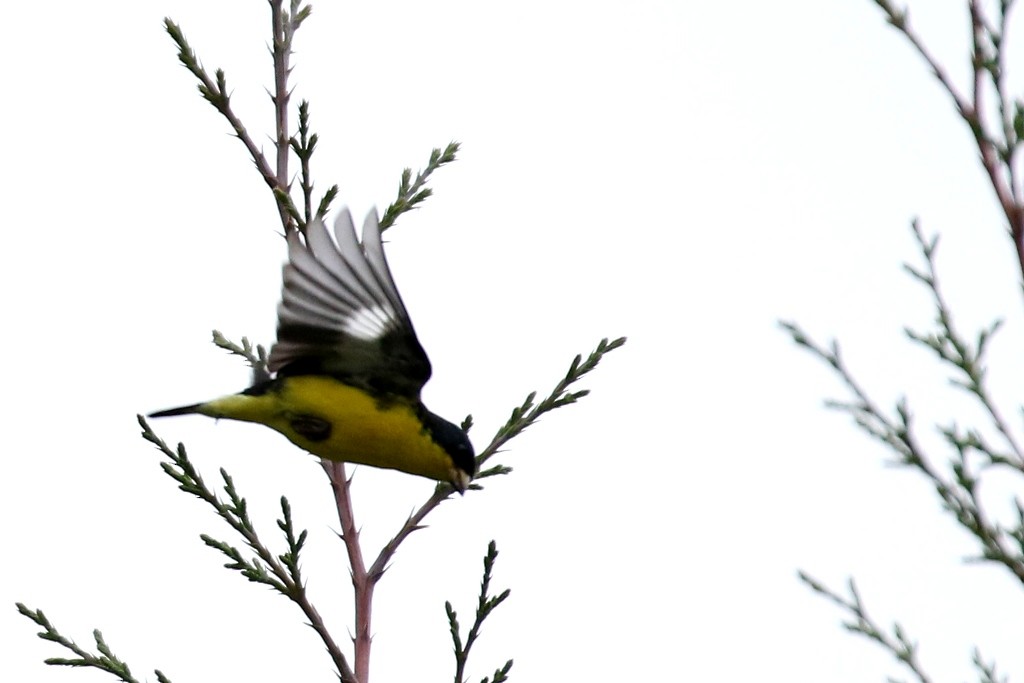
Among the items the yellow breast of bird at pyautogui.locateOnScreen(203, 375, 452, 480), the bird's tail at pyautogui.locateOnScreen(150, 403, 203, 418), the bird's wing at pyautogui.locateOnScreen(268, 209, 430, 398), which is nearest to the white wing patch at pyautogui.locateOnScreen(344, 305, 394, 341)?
the bird's wing at pyautogui.locateOnScreen(268, 209, 430, 398)

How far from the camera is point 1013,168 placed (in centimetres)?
293

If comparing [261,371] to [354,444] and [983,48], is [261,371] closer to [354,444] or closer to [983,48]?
[354,444]

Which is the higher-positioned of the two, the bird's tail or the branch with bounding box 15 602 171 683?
the bird's tail

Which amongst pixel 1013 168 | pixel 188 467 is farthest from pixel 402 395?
pixel 1013 168

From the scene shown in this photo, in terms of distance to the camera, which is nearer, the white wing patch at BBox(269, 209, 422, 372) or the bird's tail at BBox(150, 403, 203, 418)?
the white wing patch at BBox(269, 209, 422, 372)

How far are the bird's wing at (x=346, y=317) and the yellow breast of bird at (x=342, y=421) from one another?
0.06 meters

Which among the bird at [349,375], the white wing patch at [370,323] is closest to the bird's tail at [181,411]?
the bird at [349,375]

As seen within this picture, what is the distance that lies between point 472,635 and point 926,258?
5.45 ft

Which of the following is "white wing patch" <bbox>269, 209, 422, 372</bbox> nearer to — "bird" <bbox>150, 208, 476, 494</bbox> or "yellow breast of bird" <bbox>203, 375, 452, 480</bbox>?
"bird" <bbox>150, 208, 476, 494</bbox>

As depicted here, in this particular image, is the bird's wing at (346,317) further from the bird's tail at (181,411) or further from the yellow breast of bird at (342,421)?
the bird's tail at (181,411)

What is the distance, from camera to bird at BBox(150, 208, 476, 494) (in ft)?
12.9

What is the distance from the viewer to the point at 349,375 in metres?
4.29

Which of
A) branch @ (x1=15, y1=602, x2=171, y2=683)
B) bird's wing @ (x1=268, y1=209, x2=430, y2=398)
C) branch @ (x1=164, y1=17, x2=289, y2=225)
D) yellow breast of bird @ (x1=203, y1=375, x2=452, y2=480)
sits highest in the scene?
branch @ (x1=164, y1=17, x2=289, y2=225)

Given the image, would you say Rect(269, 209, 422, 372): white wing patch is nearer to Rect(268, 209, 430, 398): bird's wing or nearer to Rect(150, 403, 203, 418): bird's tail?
Rect(268, 209, 430, 398): bird's wing
